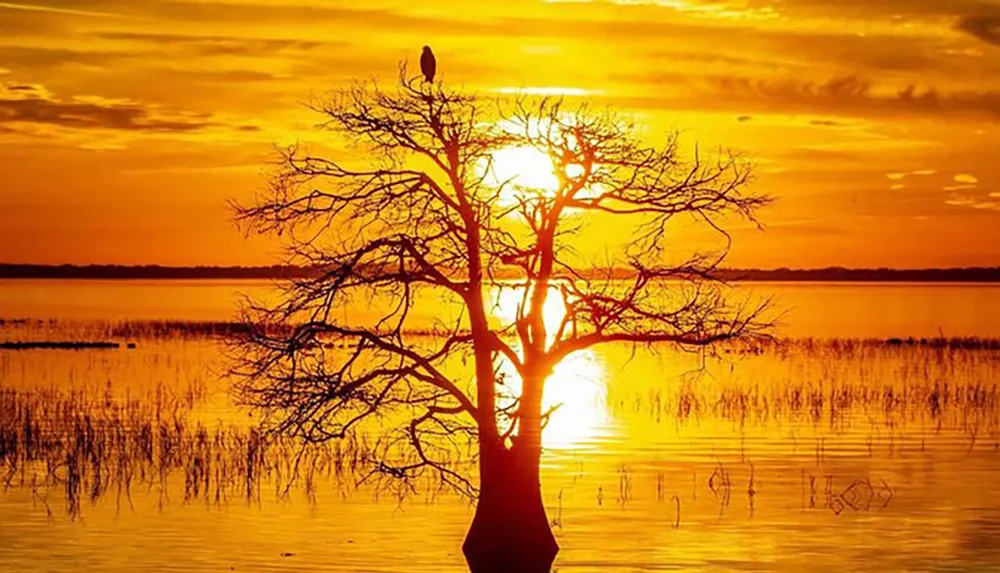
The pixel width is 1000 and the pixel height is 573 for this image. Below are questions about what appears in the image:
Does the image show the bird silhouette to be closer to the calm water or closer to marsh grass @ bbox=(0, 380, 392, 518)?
the calm water

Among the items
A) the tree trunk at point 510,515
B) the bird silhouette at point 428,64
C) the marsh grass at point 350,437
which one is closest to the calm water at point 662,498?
the marsh grass at point 350,437

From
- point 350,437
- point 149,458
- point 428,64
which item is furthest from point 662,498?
point 428,64

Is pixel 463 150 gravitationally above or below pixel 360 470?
above

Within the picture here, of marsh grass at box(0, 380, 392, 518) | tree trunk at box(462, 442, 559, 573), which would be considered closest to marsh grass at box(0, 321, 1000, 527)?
marsh grass at box(0, 380, 392, 518)

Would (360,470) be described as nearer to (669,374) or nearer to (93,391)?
(93,391)

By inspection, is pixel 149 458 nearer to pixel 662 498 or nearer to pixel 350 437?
pixel 350 437

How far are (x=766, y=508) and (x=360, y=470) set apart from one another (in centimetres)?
944

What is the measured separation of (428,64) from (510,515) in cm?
670

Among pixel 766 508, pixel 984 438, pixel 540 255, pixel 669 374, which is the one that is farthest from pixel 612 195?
pixel 669 374

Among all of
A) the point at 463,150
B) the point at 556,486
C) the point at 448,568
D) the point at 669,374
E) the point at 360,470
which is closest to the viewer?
the point at 463,150

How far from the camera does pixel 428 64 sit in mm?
25859

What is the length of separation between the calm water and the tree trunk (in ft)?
5.87

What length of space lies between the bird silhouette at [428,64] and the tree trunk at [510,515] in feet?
17.9

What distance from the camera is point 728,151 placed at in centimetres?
2741
